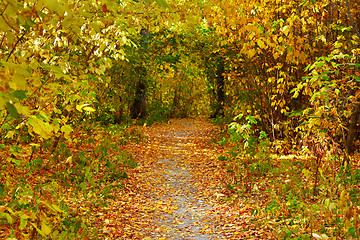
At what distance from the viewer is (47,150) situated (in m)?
7.61

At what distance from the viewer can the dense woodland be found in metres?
2.83

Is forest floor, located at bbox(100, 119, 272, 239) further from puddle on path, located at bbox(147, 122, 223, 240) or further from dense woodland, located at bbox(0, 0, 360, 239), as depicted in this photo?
dense woodland, located at bbox(0, 0, 360, 239)

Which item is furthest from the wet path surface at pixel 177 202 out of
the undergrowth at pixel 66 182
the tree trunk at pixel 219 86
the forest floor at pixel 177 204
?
the tree trunk at pixel 219 86

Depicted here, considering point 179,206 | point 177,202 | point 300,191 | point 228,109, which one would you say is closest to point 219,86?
point 228,109

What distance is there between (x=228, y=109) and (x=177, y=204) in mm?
7053

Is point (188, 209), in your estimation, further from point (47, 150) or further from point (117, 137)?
point (117, 137)

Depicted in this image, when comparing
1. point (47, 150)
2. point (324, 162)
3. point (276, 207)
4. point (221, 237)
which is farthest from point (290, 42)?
point (47, 150)

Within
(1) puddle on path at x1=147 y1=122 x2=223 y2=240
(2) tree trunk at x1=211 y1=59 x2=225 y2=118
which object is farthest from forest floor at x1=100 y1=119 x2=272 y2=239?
(2) tree trunk at x1=211 y1=59 x2=225 y2=118

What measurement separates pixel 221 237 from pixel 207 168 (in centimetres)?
384

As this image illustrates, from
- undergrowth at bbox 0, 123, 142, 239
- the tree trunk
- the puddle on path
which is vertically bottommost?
the puddle on path

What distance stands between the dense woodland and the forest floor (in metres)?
0.30

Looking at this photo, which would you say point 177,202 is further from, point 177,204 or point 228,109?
point 228,109

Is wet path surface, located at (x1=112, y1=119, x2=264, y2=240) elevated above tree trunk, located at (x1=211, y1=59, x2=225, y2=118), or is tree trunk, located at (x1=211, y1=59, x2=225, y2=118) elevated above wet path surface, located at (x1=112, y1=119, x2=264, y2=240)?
tree trunk, located at (x1=211, y1=59, x2=225, y2=118)

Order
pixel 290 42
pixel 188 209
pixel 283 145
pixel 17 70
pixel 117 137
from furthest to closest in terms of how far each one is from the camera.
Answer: pixel 117 137 → pixel 283 145 → pixel 188 209 → pixel 290 42 → pixel 17 70
